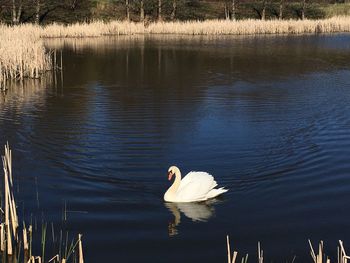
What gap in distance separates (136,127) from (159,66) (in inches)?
437

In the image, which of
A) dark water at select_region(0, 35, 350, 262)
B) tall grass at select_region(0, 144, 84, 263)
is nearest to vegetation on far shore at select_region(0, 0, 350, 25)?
dark water at select_region(0, 35, 350, 262)

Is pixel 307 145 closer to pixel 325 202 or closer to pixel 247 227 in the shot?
pixel 325 202

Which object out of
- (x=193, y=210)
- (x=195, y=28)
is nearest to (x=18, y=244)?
(x=193, y=210)

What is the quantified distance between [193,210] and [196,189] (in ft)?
0.94

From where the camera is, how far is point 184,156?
32.4 feet

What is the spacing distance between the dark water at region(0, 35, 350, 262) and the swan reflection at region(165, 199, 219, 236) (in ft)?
0.04

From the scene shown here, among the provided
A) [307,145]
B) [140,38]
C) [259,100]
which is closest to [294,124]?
[307,145]

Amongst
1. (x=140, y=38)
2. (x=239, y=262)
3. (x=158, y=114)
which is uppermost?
(x=140, y=38)

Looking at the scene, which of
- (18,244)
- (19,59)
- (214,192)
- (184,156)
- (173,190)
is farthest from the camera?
(19,59)

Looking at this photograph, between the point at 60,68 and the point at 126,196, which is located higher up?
the point at 60,68

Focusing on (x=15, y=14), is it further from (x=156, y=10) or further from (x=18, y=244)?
(x=18, y=244)

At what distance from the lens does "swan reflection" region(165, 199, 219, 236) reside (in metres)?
7.08

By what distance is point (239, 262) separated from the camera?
237 inches

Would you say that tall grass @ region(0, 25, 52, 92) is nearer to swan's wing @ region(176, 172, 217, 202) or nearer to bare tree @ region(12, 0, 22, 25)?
swan's wing @ region(176, 172, 217, 202)
